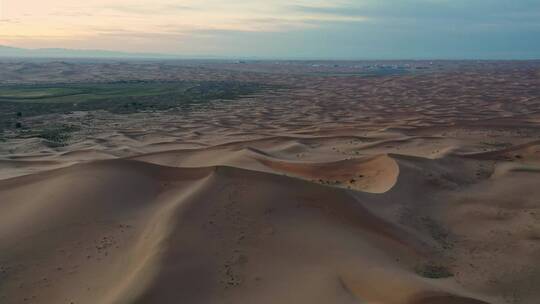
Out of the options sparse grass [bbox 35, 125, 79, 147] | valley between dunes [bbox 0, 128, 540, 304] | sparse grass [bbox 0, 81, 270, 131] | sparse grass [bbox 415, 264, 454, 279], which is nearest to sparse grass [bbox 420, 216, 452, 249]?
valley between dunes [bbox 0, 128, 540, 304]

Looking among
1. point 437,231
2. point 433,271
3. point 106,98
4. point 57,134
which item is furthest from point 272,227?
point 106,98

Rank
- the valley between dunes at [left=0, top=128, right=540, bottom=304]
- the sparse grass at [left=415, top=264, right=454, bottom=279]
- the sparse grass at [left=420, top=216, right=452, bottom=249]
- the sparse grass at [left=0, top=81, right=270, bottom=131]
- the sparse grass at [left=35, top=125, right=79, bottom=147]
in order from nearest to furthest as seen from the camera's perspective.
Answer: the valley between dunes at [left=0, top=128, right=540, bottom=304] → the sparse grass at [left=415, top=264, right=454, bottom=279] → the sparse grass at [left=420, top=216, right=452, bottom=249] → the sparse grass at [left=35, top=125, right=79, bottom=147] → the sparse grass at [left=0, top=81, right=270, bottom=131]

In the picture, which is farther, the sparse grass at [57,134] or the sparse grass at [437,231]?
the sparse grass at [57,134]

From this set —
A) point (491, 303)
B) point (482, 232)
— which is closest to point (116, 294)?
point (491, 303)

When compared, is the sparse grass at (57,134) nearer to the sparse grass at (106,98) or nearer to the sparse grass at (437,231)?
the sparse grass at (106,98)

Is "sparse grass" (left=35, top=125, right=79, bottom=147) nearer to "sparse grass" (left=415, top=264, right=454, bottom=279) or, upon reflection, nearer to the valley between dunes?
the valley between dunes

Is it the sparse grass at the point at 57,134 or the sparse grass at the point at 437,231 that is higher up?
the sparse grass at the point at 437,231

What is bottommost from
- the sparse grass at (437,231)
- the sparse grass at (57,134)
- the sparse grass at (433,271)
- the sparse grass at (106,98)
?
the sparse grass at (106,98)

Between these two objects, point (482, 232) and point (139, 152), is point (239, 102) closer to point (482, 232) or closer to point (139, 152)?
point (139, 152)

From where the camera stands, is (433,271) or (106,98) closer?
(433,271)

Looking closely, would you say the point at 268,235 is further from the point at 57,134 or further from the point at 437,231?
the point at 57,134

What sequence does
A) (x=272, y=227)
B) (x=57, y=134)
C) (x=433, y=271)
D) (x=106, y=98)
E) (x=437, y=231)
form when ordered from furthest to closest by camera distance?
(x=106, y=98), (x=57, y=134), (x=437, y=231), (x=272, y=227), (x=433, y=271)

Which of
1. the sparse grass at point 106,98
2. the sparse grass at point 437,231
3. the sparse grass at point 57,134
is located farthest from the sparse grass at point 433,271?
the sparse grass at point 106,98
